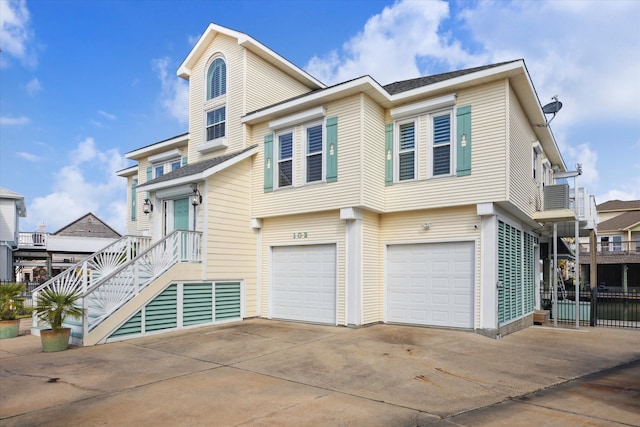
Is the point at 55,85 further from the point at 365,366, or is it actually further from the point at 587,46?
the point at 587,46

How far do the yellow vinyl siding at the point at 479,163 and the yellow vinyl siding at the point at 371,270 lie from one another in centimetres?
123

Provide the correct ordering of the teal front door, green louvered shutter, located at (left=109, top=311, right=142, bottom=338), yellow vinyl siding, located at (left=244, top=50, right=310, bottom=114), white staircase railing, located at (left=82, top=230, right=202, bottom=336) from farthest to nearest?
yellow vinyl siding, located at (left=244, top=50, right=310, bottom=114), the teal front door, green louvered shutter, located at (left=109, top=311, right=142, bottom=338), white staircase railing, located at (left=82, top=230, right=202, bottom=336)

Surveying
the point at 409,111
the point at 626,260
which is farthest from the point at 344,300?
the point at 626,260

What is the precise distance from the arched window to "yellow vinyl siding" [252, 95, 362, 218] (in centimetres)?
250

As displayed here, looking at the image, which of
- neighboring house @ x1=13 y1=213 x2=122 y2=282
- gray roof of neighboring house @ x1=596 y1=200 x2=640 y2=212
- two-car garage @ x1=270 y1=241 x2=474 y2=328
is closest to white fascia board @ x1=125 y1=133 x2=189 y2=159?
two-car garage @ x1=270 y1=241 x2=474 y2=328

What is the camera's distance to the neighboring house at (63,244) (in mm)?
26672

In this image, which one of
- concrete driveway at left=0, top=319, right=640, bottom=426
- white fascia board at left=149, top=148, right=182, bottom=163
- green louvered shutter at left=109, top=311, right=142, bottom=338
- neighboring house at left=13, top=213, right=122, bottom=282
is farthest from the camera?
neighboring house at left=13, top=213, right=122, bottom=282

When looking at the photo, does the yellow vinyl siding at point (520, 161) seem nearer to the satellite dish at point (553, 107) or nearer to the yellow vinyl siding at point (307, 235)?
the satellite dish at point (553, 107)

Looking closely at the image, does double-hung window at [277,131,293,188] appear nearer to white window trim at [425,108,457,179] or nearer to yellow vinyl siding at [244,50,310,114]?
yellow vinyl siding at [244,50,310,114]

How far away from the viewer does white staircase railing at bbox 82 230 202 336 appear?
31.3 feet

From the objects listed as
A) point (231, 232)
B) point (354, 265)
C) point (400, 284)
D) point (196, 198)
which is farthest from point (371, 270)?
point (196, 198)

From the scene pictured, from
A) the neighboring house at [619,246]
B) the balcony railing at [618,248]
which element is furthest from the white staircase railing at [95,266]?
the balcony railing at [618,248]

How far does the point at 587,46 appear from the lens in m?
12.0

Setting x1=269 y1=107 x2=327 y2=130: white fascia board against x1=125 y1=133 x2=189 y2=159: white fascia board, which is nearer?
x1=269 y1=107 x2=327 y2=130: white fascia board
